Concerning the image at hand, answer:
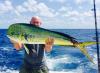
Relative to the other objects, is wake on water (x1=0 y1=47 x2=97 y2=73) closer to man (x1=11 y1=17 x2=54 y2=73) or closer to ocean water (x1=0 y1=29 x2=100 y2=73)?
ocean water (x1=0 y1=29 x2=100 y2=73)

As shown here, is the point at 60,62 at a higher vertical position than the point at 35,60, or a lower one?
lower

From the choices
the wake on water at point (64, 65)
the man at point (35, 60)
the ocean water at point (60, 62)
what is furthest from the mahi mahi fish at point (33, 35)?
the wake on water at point (64, 65)

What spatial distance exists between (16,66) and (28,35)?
28.5 feet

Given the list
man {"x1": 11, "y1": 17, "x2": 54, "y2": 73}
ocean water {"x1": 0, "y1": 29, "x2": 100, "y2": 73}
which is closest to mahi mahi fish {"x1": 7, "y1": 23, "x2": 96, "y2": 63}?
man {"x1": 11, "y1": 17, "x2": 54, "y2": 73}

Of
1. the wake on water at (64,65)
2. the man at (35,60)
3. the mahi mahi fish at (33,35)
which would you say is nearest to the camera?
the mahi mahi fish at (33,35)

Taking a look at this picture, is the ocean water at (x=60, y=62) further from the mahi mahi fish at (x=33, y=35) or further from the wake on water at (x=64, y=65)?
the mahi mahi fish at (x=33, y=35)

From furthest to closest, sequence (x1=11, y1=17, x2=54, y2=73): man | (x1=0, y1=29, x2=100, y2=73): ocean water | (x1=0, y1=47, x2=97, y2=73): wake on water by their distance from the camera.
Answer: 1. (x1=0, y1=29, x2=100, y2=73): ocean water
2. (x1=0, y1=47, x2=97, y2=73): wake on water
3. (x1=11, y1=17, x2=54, y2=73): man

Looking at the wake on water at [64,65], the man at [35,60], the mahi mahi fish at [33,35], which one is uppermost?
the mahi mahi fish at [33,35]

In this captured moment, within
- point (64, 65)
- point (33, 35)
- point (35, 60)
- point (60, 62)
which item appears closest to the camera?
point (33, 35)

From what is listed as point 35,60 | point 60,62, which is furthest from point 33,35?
point 60,62

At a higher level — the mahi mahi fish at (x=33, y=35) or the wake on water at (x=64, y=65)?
the mahi mahi fish at (x=33, y=35)

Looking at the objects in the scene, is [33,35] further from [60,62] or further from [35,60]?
[60,62]

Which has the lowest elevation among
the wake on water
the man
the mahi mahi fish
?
the wake on water

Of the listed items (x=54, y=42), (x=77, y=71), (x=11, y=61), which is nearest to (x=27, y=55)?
(x=54, y=42)
